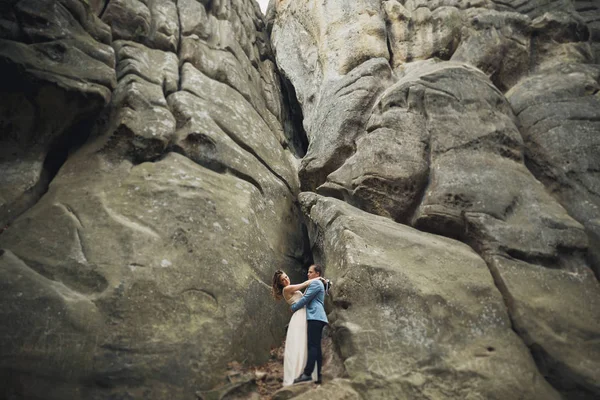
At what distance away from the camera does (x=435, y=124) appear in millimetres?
12438

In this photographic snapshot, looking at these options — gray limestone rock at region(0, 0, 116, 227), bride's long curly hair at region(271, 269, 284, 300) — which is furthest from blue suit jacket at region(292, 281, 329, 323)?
gray limestone rock at region(0, 0, 116, 227)

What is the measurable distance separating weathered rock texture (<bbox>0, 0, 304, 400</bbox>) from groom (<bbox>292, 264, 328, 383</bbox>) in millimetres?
1416

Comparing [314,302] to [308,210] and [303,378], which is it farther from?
[308,210]

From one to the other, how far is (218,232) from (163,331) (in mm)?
3007

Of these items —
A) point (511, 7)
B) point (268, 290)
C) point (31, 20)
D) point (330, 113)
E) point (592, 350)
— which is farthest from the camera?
point (511, 7)

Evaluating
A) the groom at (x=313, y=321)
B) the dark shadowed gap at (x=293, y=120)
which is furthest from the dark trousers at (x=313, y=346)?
the dark shadowed gap at (x=293, y=120)

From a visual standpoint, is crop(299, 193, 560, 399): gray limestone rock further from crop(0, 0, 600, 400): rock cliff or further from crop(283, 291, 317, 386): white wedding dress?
crop(283, 291, 317, 386): white wedding dress

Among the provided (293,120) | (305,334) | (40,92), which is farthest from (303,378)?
(293,120)

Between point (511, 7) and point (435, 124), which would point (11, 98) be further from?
point (511, 7)

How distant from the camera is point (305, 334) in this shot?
845 centimetres

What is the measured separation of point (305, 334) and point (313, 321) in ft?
1.07

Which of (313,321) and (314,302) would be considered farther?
(314,302)

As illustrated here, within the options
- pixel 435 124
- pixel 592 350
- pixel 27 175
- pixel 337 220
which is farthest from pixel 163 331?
pixel 435 124

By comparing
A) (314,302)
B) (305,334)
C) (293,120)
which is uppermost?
(293,120)
